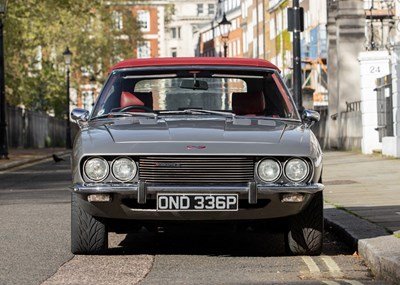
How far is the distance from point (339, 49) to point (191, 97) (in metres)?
30.0

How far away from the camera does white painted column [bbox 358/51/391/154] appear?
32.8 m

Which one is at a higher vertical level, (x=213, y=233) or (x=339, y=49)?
(x=339, y=49)

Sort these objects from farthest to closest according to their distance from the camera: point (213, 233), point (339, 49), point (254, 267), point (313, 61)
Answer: point (313, 61), point (339, 49), point (213, 233), point (254, 267)

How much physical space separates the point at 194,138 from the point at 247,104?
1.80 m

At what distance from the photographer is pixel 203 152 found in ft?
31.1

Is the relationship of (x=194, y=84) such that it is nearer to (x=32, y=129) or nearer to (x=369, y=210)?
(x=369, y=210)

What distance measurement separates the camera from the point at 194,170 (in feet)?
31.1

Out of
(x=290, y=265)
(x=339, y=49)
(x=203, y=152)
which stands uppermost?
(x=339, y=49)

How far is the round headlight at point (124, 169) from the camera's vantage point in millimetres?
9523

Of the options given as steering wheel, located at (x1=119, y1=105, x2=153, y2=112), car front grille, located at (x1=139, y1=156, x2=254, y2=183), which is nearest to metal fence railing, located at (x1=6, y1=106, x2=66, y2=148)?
steering wheel, located at (x1=119, y1=105, x2=153, y2=112)

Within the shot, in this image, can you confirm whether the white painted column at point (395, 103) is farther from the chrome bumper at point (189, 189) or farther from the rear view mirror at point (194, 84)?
the chrome bumper at point (189, 189)

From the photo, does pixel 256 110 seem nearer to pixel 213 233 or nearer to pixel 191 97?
pixel 191 97

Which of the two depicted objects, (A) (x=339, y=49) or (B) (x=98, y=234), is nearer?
(B) (x=98, y=234)

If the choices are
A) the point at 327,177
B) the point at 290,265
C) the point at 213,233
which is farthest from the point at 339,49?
the point at 290,265
